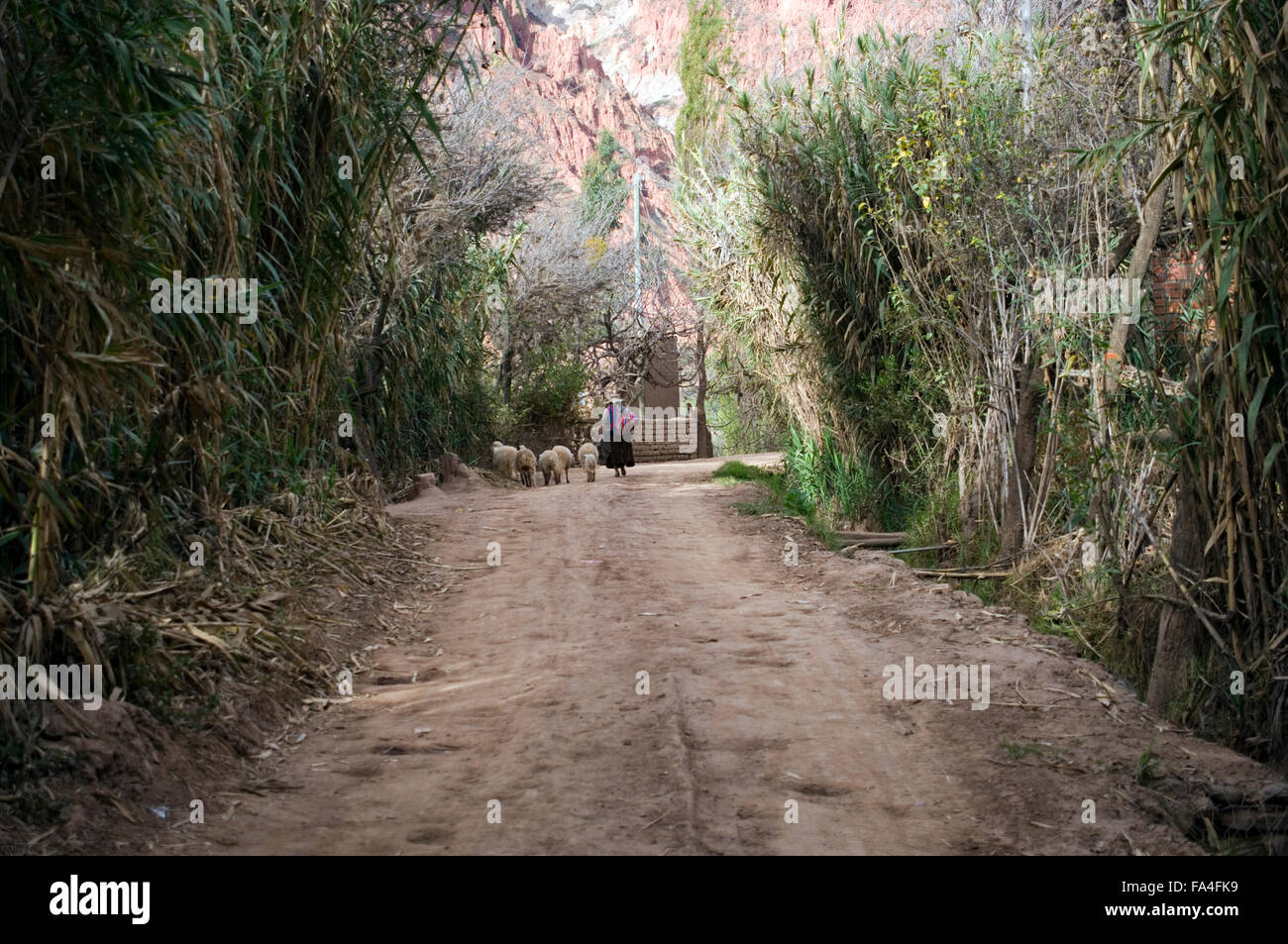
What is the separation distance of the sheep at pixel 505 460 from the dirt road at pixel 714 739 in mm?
7850

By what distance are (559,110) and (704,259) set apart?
118ft

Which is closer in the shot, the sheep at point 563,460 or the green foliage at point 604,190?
the sheep at point 563,460

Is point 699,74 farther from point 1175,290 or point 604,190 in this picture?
point 1175,290

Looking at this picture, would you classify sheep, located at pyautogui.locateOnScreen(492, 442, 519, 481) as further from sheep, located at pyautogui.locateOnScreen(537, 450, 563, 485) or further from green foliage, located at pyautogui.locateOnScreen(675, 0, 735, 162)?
green foliage, located at pyautogui.locateOnScreen(675, 0, 735, 162)

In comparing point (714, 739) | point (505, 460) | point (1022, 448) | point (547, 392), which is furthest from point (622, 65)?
point (714, 739)

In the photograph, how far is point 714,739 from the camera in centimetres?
477

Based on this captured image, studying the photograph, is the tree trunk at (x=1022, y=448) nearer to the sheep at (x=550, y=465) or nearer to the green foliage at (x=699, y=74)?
the sheep at (x=550, y=465)

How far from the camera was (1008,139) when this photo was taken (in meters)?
8.05

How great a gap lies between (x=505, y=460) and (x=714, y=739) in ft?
38.0

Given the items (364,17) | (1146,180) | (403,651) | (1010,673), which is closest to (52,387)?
(403,651)

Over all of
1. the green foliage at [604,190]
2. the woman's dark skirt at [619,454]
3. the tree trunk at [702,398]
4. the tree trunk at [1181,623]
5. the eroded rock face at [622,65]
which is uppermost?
the eroded rock face at [622,65]

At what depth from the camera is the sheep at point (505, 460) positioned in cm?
1599

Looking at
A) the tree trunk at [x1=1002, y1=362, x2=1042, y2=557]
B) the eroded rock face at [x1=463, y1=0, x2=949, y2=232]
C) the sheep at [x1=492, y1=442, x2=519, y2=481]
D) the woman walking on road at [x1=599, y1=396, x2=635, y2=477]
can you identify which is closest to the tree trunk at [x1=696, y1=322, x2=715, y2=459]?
the woman walking on road at [x1=599, y1=396, x2=635, y2=477]

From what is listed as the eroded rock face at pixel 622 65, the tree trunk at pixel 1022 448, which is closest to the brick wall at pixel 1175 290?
the tree trunk at pixel 1022 448
